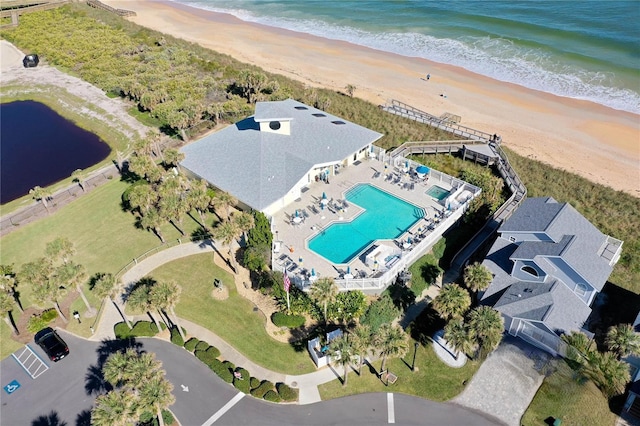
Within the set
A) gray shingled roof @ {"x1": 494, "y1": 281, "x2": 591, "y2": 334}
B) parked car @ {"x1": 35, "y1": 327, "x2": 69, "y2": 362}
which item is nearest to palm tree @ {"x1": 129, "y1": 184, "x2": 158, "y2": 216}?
parked car @ {"x1": 35, "y1": 327, "x2": 69, "y2": 362}

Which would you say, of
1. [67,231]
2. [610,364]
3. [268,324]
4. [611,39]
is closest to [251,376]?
[268,324]

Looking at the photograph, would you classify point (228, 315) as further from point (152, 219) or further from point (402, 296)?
point (402, 296)

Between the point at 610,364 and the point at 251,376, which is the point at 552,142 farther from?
the point at 251,376

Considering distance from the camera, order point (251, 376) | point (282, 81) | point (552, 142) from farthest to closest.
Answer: point (282, 81) → point (552, 142) → point (251, 376)

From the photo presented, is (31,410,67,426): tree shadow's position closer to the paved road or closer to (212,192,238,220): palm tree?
the paved road

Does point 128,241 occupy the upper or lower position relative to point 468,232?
lower

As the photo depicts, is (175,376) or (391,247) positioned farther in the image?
(391,247)

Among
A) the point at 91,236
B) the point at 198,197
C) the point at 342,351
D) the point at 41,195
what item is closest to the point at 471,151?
the point at 198,197
